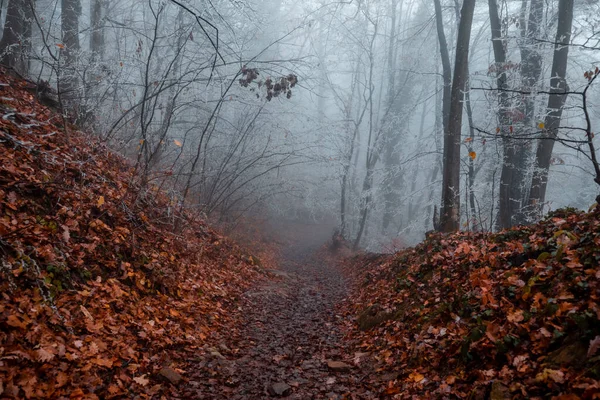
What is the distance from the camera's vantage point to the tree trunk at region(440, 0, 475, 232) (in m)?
8.73

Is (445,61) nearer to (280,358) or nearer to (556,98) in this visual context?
(556,98)

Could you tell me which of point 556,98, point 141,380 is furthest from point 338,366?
point 556,98

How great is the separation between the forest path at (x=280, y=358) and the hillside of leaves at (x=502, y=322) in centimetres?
42

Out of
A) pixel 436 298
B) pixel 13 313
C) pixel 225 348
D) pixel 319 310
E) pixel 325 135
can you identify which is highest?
pixel 325 135

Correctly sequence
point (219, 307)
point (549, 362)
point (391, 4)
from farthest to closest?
point (391, 4) → point (219, 307) → point (549, 362)

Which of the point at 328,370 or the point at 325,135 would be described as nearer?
the point at 328,370

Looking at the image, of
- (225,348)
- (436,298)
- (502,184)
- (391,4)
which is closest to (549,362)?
(436,298)

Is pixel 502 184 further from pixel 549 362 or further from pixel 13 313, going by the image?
pixel 13 313

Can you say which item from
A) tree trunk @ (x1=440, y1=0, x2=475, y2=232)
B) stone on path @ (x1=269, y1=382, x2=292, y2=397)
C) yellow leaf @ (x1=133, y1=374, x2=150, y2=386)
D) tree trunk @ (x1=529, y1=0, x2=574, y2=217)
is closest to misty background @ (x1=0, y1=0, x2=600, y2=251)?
tree trunk @ (x1=529, y1=0, x2=574, y2=217)

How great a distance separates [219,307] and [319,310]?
2063mm

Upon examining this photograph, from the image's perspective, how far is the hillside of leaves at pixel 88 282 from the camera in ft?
10.8

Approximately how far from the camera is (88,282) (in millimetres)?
4508

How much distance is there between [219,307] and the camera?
6395 millimetres

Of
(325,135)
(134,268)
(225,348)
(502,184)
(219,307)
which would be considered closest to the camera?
(225,348)
